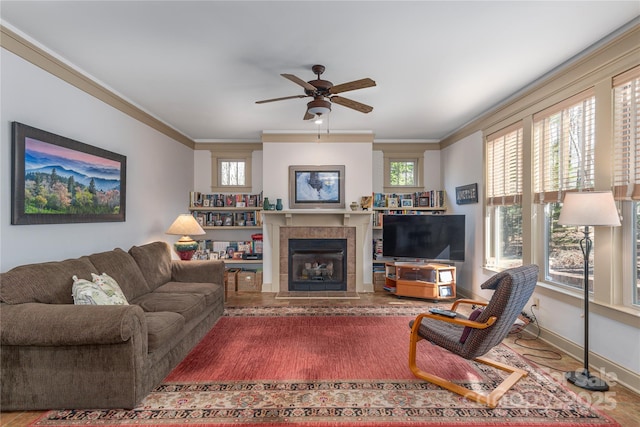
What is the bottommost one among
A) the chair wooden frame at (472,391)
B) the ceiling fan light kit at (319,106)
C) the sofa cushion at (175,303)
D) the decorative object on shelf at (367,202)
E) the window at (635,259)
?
the chair wooden frame at (472,391)

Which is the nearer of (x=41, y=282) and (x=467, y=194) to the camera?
(x=41, y=282)

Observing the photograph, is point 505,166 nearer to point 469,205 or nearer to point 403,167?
point 469,205

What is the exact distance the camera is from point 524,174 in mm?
3629

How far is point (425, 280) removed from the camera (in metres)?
4.93

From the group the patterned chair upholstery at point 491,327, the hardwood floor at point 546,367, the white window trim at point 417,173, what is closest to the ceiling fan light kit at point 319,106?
the patterned chair upholstery at point 491,327

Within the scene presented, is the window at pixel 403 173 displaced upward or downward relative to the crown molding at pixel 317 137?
downward

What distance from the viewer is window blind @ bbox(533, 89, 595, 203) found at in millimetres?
2840

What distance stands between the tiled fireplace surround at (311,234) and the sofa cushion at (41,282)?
9.59 ft

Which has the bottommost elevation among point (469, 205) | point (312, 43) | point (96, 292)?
point (96, 292)

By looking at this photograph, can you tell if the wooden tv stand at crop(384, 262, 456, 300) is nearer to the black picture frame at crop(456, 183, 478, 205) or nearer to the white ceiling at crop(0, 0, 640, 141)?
the black picture frame at crop(456, 183, 478, 205)

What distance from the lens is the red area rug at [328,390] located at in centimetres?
207

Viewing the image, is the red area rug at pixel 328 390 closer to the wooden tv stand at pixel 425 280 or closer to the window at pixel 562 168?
the window at pixel 562 168

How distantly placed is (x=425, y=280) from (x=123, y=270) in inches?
158

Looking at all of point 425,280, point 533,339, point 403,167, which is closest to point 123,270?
point 425,280
